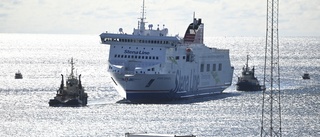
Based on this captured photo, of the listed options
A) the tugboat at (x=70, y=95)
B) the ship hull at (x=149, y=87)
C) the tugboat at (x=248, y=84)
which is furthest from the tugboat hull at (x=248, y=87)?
the tugboat at (x=70, y=95)

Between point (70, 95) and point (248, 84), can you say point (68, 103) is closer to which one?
point (70, 95)

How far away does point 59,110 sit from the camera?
10350cm

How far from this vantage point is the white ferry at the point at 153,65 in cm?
11181

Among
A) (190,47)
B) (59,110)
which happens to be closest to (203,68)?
(190,47)

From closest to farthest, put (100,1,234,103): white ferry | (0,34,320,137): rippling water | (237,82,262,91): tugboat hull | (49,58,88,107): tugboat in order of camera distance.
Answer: (0,34,320,137): rippling water < (49,58,88,107): tugboat < (100,1,234,103): white ferry < (237,82,262,91): tugboat hull

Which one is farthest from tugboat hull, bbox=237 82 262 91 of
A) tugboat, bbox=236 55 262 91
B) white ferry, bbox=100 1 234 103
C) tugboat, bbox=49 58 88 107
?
tugboat, bbox=49 58 88 107

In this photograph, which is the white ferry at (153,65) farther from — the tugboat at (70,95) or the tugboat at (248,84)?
the tugboat at (248,84)

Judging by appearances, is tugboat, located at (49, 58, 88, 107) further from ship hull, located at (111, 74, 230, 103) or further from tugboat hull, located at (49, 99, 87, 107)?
ship hull, located at (111, 74, 230, 103)

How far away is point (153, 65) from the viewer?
372 ft

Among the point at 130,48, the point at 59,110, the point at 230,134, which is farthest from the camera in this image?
the point at 130,48

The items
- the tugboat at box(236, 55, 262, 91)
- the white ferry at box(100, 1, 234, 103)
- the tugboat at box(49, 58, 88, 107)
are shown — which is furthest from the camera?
the tugboat at box(236, 55, 262, 91)

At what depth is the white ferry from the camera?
112 m

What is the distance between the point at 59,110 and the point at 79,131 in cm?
1665

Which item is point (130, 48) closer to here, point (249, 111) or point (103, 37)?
point (103, 37)
